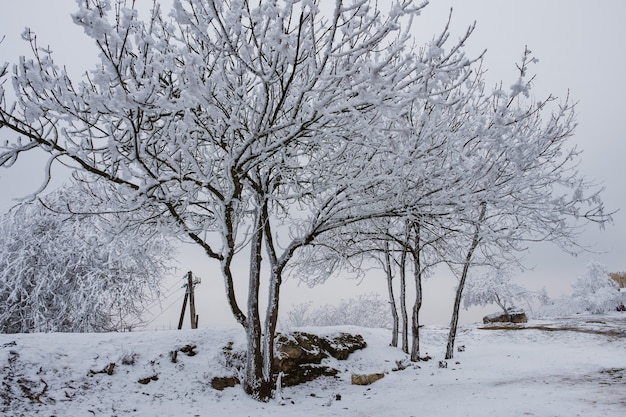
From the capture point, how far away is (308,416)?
6.62 m

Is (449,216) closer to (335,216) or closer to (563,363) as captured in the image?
(335,216)

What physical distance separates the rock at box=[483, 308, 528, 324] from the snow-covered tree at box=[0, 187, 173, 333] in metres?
22.0

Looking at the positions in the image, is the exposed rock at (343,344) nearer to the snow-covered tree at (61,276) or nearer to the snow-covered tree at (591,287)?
the snow-covered tree at (61,276)

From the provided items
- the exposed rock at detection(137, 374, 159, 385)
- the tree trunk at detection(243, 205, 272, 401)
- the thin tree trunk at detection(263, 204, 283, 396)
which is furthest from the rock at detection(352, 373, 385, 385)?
the exposed rock at detection(137, 374, 159, 385)

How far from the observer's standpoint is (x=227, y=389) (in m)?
7.84

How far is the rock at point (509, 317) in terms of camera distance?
26.1 meters

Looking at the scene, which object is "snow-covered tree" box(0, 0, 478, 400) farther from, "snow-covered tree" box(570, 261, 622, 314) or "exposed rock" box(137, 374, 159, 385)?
"snow-covered tree" box(570, 261, 622, 314)

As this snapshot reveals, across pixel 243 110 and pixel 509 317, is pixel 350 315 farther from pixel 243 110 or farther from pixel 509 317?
pixel 243 110

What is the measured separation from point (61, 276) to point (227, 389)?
37.8ft

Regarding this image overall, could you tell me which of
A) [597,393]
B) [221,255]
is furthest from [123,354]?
[597,393]

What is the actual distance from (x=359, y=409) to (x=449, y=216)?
3948 mm

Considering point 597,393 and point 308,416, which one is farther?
point 308,416

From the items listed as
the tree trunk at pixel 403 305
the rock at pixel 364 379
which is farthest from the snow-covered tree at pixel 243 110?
the tree trunk at pixel 403 305

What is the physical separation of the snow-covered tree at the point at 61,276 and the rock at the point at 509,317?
72.2 ft
